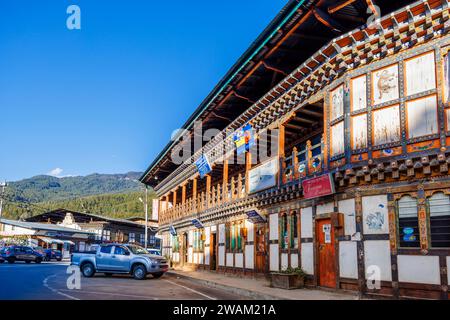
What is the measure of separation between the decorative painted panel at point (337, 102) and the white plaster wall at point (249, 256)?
8.76 m

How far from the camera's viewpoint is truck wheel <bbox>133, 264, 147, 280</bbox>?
70.7 ft

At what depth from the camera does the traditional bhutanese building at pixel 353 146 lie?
11.9m

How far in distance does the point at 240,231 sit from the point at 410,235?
1169 centimetres

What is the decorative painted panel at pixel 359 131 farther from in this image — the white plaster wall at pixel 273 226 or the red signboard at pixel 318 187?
the white plaster wall at pixel 273 226

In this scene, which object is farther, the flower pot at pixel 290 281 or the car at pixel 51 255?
the car at pixel 51 255

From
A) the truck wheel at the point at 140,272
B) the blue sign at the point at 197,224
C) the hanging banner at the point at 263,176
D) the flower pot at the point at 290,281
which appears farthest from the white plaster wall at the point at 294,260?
the blue sign at the point at 197,224

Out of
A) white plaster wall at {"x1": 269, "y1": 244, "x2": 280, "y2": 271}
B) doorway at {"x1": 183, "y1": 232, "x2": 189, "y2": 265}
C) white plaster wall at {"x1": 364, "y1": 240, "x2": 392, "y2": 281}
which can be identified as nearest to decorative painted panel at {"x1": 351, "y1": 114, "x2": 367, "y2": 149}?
white plaster wall at {"x1": 364, "y1": 240, "x2": 392, "y2": 281}

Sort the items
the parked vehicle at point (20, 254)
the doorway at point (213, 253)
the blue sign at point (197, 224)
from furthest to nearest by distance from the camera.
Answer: the parked vehicle at point (20, 254) → the blue sign at point (197, 224) → the doorway at point (213, 253)

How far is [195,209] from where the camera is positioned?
30.7 m

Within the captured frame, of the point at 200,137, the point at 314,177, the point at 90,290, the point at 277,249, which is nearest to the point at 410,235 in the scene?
the point at 314,177

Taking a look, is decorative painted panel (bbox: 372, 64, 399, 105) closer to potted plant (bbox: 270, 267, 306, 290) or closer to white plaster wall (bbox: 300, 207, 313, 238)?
white plaster wall (bbox: 300, 207, 313, 238)

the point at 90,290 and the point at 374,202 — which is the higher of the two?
the point at 374,202
